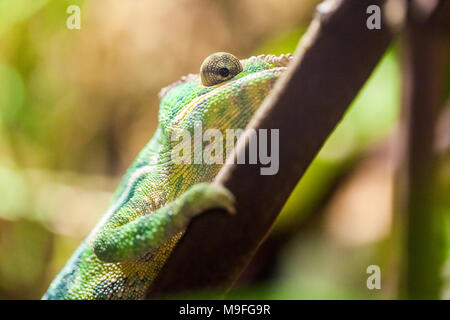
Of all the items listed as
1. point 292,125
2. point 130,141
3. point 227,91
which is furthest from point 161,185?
point 130,141

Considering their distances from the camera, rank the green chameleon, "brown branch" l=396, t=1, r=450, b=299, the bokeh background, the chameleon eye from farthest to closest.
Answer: the bokeh background < the chameleon eye < the green chameleon < "brown branch" l=396, t=1, r=450, b=299

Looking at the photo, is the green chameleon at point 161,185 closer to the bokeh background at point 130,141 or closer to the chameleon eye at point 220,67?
the chameleon eye at point 220,67

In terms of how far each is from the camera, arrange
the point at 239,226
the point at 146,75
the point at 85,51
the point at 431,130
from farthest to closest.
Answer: the point at 146,75 < the point at 85,51 < the point at 431,130 < the point at 239,226

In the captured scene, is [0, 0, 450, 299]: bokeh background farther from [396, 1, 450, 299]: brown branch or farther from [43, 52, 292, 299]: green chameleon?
[396, 1, 450, 299]: brown branch

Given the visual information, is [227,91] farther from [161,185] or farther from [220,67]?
[161,185]

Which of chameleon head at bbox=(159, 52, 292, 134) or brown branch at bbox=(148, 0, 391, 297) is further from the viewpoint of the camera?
chameleon head at bbox=(159, 52, 292, 134)

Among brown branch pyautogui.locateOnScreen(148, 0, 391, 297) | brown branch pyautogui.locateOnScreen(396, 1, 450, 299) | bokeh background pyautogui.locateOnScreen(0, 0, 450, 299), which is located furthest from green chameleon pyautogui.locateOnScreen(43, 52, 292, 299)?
bokeh background pyautogui.locateOnScreen(0, 0, 450, 299)

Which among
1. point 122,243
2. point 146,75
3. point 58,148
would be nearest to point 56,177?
point 58,148

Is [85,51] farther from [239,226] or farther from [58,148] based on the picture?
[239,226]

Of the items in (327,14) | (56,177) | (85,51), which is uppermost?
(85,51)
